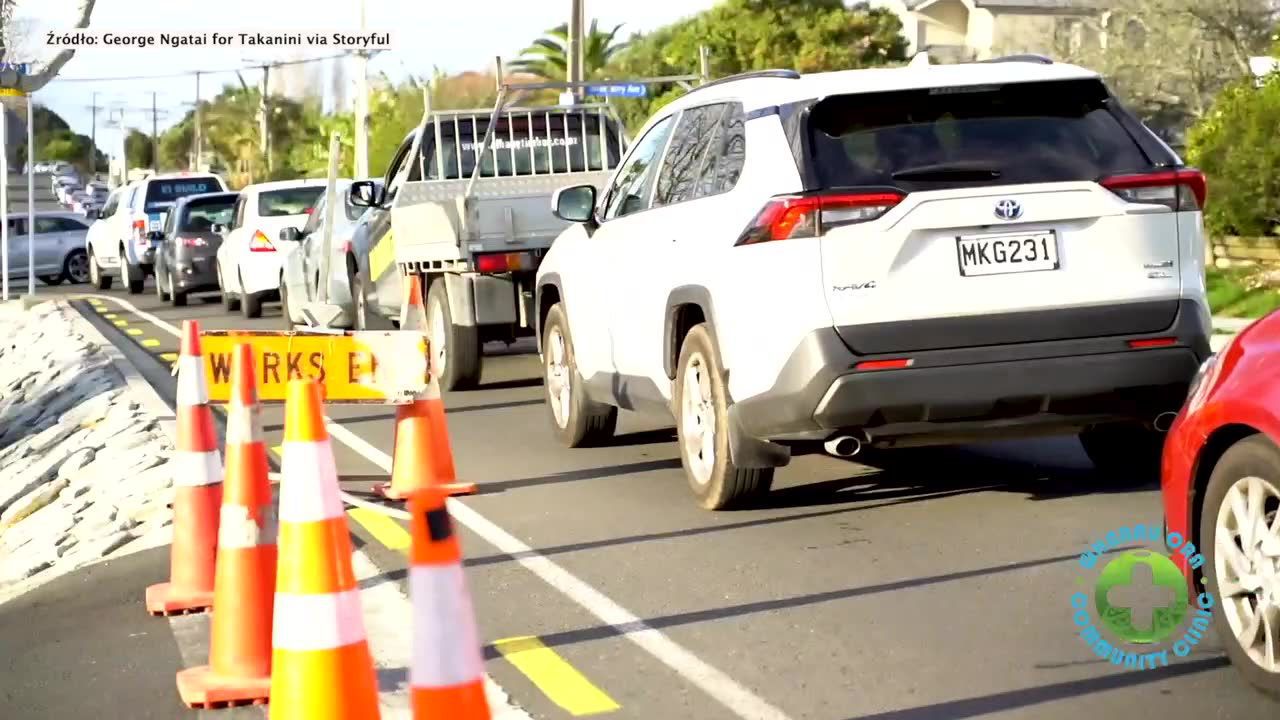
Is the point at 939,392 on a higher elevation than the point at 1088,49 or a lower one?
lower

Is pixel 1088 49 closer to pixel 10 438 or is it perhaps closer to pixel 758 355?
pixel 10 438

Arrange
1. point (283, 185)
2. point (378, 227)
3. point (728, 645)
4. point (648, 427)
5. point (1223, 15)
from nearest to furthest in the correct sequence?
point (728, 645), point (648, 427), point (378, 227), point (283, 185), point (1223, 15)

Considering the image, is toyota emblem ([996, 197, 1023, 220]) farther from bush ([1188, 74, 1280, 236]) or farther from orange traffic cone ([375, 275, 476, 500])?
bush ([1188, 74, 1280, 236])

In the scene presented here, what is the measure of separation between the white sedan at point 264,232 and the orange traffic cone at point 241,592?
18714 mm

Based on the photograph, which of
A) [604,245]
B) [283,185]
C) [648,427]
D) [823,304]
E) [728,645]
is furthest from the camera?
[283,185]

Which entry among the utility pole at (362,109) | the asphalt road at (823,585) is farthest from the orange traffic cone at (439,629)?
the utility pole at (362,109)

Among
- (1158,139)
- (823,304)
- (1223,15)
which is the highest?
(1223,15)

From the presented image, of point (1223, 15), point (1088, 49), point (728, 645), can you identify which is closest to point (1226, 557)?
point (728, 645)

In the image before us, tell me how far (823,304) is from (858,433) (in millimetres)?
580

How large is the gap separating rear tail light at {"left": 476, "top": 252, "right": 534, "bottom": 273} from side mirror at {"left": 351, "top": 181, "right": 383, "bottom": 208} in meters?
2.12

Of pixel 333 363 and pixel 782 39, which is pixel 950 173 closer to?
pixel 333 363

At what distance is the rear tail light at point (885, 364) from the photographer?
8109mm

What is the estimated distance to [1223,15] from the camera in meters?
36.2

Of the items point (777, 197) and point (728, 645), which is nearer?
point (728, 645)
